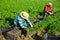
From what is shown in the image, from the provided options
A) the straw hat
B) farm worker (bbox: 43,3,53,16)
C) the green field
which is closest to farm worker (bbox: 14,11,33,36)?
the straw hat

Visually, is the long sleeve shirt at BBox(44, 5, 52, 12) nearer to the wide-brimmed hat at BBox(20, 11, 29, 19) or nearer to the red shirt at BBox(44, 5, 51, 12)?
the red shirt at BBox(44, 5, 51, 12)

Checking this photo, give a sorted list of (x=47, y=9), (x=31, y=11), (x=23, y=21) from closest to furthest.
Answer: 1. (x=23, y=21)
2. (x=47, y=9)
3. (x=31, y=11)

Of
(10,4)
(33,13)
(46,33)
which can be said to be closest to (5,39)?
(46,33)

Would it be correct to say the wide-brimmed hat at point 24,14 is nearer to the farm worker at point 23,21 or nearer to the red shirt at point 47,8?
the farm worker at point 23,21

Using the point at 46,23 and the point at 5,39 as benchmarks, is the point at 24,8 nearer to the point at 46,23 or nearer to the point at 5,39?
the point at 46,23

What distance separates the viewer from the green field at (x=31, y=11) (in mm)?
11858

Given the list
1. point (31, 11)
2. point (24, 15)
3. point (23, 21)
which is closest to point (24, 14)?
point (24, 15)

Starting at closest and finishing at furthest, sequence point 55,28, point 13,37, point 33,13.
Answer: point 13,37 → point 55,28 → point 33,13

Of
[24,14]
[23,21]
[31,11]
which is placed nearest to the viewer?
[24,14]

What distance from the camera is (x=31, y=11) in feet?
44.4

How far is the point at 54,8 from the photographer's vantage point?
1420 centimetres

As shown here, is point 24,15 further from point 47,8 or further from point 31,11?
point 31,11

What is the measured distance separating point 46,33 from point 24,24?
1026 mm

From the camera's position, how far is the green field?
1186cm
